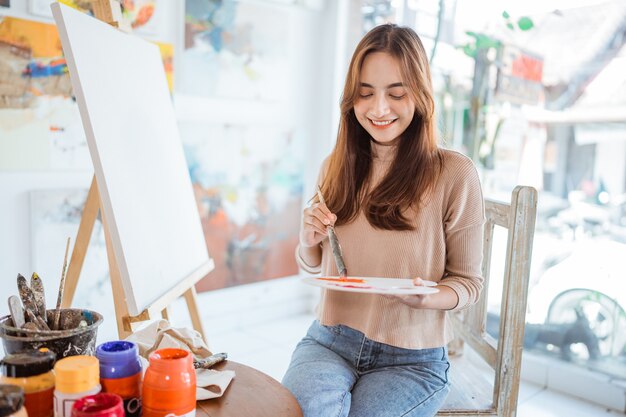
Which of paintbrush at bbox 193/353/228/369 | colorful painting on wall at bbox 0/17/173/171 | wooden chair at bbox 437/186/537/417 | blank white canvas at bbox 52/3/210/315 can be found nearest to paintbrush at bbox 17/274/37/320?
blank white canvas at bbox 52/3/210/315

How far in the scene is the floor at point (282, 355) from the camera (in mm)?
2246

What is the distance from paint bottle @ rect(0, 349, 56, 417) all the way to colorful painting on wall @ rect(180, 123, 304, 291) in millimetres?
1871

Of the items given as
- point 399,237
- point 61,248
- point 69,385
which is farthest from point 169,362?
point 61,248

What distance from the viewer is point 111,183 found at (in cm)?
131

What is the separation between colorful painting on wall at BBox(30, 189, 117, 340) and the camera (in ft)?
7.29

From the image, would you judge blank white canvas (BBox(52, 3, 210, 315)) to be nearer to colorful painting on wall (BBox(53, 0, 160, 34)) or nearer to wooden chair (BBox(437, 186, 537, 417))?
colorful painting on wall (BBox(53, 0, 160, 34))

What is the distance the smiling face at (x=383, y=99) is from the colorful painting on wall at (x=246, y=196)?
58.2 inches

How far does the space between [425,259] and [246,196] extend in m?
1.73

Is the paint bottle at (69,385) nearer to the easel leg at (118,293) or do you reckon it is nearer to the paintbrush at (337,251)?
the easel leg at (118,293)

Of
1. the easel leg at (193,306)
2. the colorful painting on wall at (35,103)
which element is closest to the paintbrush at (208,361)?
the easel leg at (193,306)

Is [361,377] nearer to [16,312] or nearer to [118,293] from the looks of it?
[118,293]

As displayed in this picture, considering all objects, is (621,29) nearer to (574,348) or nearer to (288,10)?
(574,348)

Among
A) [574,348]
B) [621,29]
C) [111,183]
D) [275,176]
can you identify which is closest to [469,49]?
[621,29]

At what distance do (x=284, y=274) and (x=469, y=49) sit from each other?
1569 millimetres
